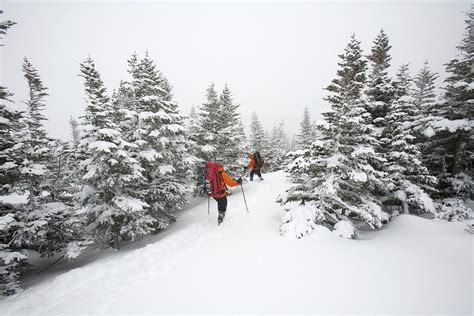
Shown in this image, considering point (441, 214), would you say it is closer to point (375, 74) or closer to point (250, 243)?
point (375, 74)

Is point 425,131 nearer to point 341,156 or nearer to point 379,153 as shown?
point 379,153

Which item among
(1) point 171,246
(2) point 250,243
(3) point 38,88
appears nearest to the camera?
(2) point 250,243

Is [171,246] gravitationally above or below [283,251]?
below

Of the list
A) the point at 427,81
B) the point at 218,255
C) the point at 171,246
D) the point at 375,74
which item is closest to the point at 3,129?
the point at 171,246

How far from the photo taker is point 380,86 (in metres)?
11.4

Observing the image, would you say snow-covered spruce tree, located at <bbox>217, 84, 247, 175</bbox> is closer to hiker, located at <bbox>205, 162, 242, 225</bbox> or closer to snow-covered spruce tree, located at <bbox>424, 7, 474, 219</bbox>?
hiker, located at <bbox>205, 162, 242, 225</bbox>

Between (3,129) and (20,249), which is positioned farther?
(20,249)

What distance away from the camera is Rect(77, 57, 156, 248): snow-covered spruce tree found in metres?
10.1

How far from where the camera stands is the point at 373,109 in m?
11.8

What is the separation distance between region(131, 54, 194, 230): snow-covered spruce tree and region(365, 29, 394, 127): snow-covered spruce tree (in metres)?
11.5

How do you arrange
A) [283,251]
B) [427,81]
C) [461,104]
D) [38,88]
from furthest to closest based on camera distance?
[427,81] < [38,88] < [461,104] < [283,251]

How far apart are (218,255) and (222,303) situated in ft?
6.71

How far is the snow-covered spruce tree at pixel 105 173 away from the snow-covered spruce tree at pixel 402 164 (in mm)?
13108

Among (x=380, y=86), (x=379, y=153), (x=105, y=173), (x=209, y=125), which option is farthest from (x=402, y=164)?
(x=105, y=173)
